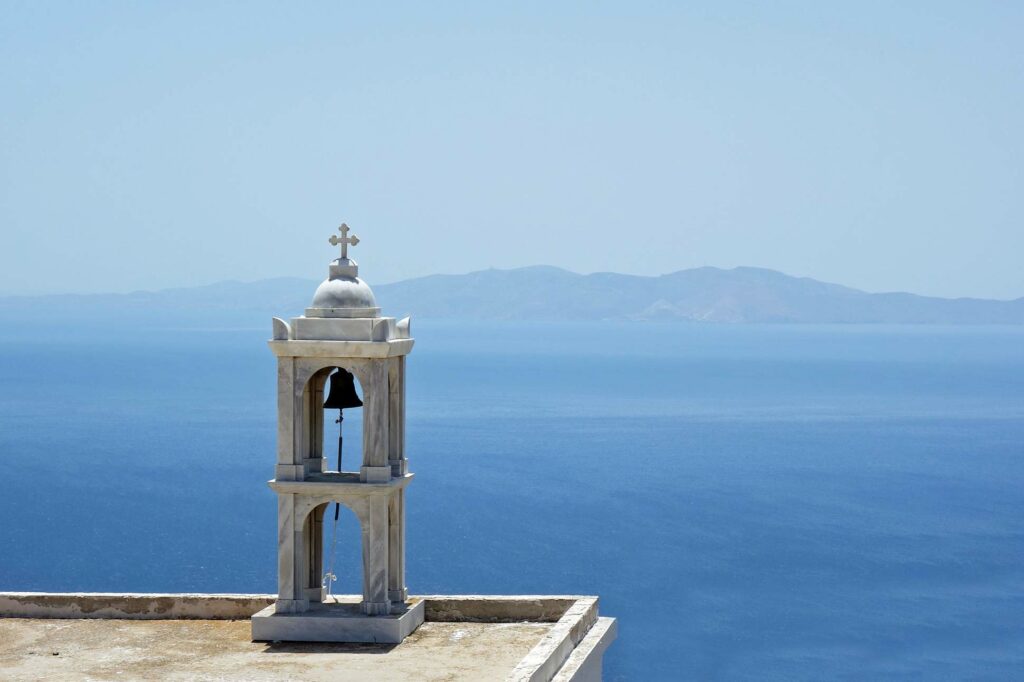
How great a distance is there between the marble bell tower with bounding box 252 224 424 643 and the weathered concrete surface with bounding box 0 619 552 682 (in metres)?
0.20

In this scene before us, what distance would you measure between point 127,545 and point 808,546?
25623 mm

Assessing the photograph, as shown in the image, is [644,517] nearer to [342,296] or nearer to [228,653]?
[342,296]

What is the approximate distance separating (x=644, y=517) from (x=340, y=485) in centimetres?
5528

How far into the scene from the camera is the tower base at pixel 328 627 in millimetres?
12289

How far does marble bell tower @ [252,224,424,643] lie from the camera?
12.4 m

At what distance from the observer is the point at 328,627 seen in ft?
40.4

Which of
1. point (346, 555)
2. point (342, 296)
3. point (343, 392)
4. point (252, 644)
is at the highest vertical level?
point (342, 296)

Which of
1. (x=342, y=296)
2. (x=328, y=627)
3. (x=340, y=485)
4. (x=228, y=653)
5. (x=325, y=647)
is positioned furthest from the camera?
(x=342, y=296)

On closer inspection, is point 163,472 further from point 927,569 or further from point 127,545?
point 927,569

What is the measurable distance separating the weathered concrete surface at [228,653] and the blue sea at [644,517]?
29912mm

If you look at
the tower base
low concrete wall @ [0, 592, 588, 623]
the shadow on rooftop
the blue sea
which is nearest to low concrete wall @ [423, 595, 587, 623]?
low concrete wall @ [0, 592, 588, 623]

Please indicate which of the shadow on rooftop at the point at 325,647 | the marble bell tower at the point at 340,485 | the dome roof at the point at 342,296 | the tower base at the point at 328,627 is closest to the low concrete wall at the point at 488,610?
the marble bell tower at the point at 340,485

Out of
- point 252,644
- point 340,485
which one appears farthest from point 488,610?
point 252,644

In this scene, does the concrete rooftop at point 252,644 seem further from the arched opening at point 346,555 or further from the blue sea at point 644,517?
the blue sea at point 644,517
